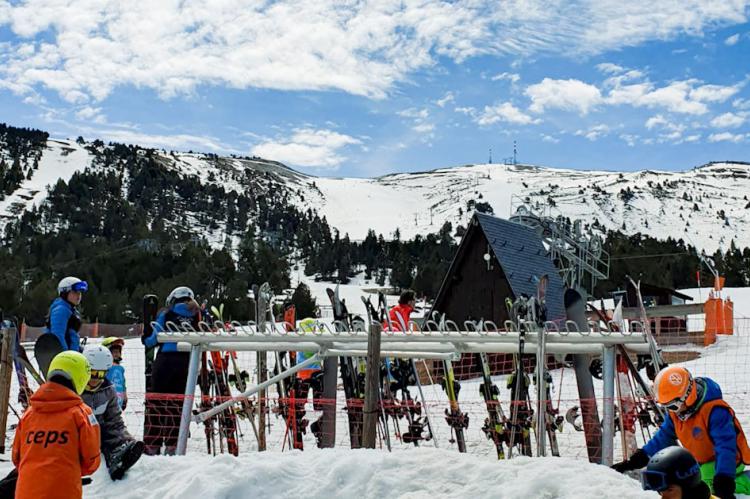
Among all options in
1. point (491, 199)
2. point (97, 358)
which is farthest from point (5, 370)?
point (491, 199)

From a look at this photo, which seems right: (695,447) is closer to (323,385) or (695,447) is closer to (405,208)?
(323,385)

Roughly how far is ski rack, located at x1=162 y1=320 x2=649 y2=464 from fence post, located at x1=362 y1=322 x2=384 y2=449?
0.48ft

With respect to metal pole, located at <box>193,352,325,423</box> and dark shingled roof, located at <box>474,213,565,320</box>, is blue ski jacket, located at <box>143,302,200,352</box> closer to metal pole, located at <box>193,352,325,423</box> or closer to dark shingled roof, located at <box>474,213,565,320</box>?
metal pole, located at <box>193,352,325,423</box>

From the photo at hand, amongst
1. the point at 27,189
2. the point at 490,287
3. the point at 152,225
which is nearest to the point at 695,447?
the point at 490,287

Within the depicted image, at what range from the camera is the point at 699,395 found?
168 inches

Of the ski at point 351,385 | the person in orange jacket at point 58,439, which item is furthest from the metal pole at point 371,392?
the person in orange jacket at point 58,439

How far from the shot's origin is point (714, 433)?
4133 mm

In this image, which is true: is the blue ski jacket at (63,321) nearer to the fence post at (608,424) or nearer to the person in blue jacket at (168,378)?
the person in blue jacket at (168,378)

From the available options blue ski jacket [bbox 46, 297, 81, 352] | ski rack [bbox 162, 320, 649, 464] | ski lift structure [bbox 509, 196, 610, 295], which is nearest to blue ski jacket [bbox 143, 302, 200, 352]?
ski rack [bbox 162, 320, 649, 464]

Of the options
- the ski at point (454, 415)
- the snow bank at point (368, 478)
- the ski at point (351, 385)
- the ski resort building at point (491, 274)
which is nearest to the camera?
the snow bank at point (368, 478)

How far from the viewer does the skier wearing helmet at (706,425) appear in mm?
4062

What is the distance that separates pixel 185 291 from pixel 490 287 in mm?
13219

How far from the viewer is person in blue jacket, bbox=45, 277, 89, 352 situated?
7.69 meters

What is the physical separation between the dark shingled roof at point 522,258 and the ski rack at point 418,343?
12380mm
